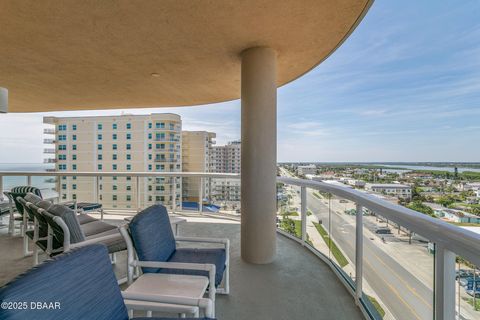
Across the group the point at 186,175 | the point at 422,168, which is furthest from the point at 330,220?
the point at 186,175

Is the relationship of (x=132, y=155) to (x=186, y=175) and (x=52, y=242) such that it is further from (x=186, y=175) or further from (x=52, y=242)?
(x=52, y=242)

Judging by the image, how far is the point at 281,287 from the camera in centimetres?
248

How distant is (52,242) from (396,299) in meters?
3.29

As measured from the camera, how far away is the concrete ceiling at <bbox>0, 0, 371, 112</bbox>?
2.21 meters

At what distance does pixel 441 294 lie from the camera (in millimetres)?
1129

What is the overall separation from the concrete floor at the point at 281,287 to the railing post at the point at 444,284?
1.07 metres

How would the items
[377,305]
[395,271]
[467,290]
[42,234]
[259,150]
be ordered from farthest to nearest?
[259,150], [42,234], [377,305], [395,271], [467,290]

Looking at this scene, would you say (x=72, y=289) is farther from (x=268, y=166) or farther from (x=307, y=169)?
(x=307, y=169)

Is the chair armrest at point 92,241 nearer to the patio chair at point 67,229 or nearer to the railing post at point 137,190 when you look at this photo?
the patio chair at point 67,229

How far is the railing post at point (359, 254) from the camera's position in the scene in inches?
82.6

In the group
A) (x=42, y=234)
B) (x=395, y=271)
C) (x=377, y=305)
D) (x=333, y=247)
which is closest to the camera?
(x=395, y=271)

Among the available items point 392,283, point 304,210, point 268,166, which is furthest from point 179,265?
point 304,210

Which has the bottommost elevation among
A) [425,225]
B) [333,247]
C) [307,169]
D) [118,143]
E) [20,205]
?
[333,247]

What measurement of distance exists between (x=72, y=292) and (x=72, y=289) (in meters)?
0.01
